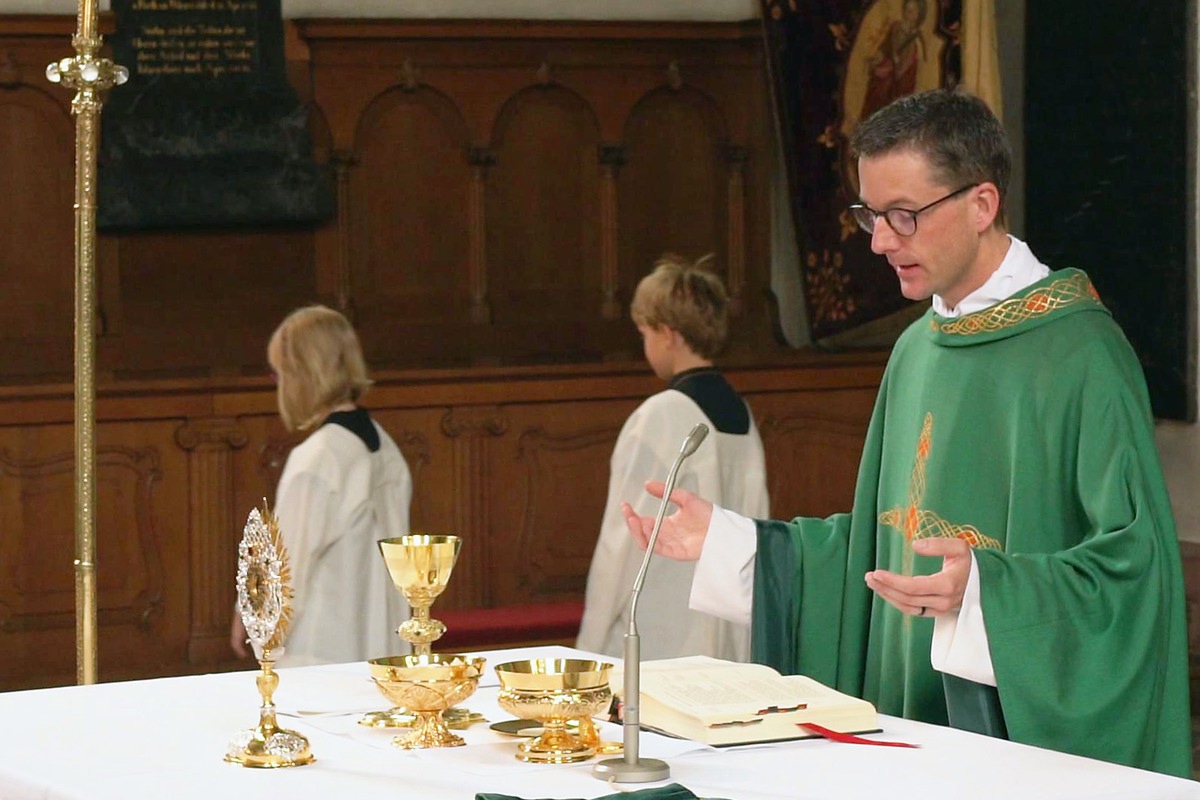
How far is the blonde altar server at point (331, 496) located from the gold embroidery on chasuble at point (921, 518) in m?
2.25

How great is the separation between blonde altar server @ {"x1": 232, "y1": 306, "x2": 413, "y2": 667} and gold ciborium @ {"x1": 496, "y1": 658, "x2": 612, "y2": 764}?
2771 millimetres

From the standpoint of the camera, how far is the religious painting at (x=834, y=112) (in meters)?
9.60

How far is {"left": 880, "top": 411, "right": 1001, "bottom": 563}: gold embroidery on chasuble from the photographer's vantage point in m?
3.51

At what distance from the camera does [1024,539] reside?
3.37m

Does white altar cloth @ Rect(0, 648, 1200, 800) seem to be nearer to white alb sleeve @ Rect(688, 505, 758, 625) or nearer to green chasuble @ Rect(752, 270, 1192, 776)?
green chasuble @ Rect(752, 270, 1192, 776)

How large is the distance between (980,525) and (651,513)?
8.05 ft

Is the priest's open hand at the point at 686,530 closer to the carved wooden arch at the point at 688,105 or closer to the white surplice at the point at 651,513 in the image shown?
the white surplice at the point at 651,513

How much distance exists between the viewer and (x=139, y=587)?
772cm

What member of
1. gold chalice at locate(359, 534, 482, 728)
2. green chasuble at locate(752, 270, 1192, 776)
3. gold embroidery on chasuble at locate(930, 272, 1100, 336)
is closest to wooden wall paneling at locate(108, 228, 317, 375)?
green chasuble at locate(752, 270, 1192, 776)

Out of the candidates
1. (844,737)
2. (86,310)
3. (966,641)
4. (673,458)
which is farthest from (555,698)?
(673,458)

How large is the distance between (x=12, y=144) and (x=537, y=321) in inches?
115

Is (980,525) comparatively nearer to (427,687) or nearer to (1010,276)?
(1010,276)

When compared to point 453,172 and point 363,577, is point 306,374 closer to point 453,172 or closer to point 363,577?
point 363,577

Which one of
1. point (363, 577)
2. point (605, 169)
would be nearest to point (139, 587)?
point (363, 577)
